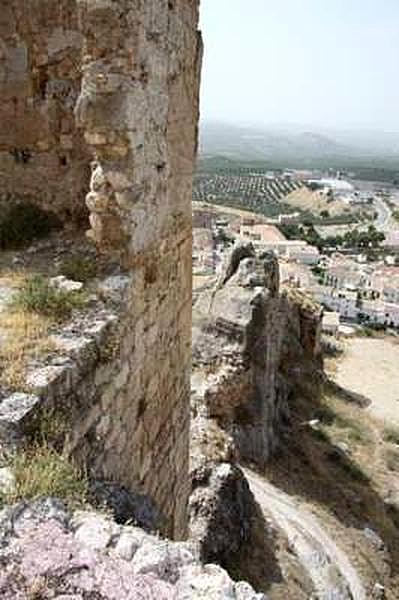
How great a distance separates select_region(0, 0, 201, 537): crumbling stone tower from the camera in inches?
172

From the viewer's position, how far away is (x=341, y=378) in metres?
27.5

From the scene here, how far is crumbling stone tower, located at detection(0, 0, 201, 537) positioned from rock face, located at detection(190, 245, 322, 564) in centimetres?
244

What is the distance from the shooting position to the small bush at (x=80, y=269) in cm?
474

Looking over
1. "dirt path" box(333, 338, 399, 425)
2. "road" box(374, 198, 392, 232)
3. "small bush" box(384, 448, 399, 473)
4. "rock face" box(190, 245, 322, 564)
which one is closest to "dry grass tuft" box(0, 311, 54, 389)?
"rock face" box(190, 245, 322, 564)

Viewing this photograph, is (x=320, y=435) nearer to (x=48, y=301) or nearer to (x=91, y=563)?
(x=48, y=301)

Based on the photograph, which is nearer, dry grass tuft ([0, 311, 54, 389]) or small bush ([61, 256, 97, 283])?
dry grass tuft ([0, 311, 54, 389])

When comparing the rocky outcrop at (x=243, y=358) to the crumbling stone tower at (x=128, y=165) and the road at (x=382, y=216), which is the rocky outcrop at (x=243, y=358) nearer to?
the crumbling stone tower at (x=128, y=165)

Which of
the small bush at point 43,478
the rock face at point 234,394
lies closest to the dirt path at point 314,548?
the rock face at point 234,394

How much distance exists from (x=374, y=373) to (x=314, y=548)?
20242 millimetres

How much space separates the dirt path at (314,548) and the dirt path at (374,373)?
10.3m

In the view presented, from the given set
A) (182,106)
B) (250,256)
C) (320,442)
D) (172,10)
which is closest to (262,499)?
(320,442)

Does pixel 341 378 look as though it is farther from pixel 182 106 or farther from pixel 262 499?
pixel 182 106

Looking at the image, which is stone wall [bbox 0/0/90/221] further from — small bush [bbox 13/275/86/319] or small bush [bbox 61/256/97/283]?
small bush [bbox 13/275/86/319]

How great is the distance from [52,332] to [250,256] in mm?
12838
